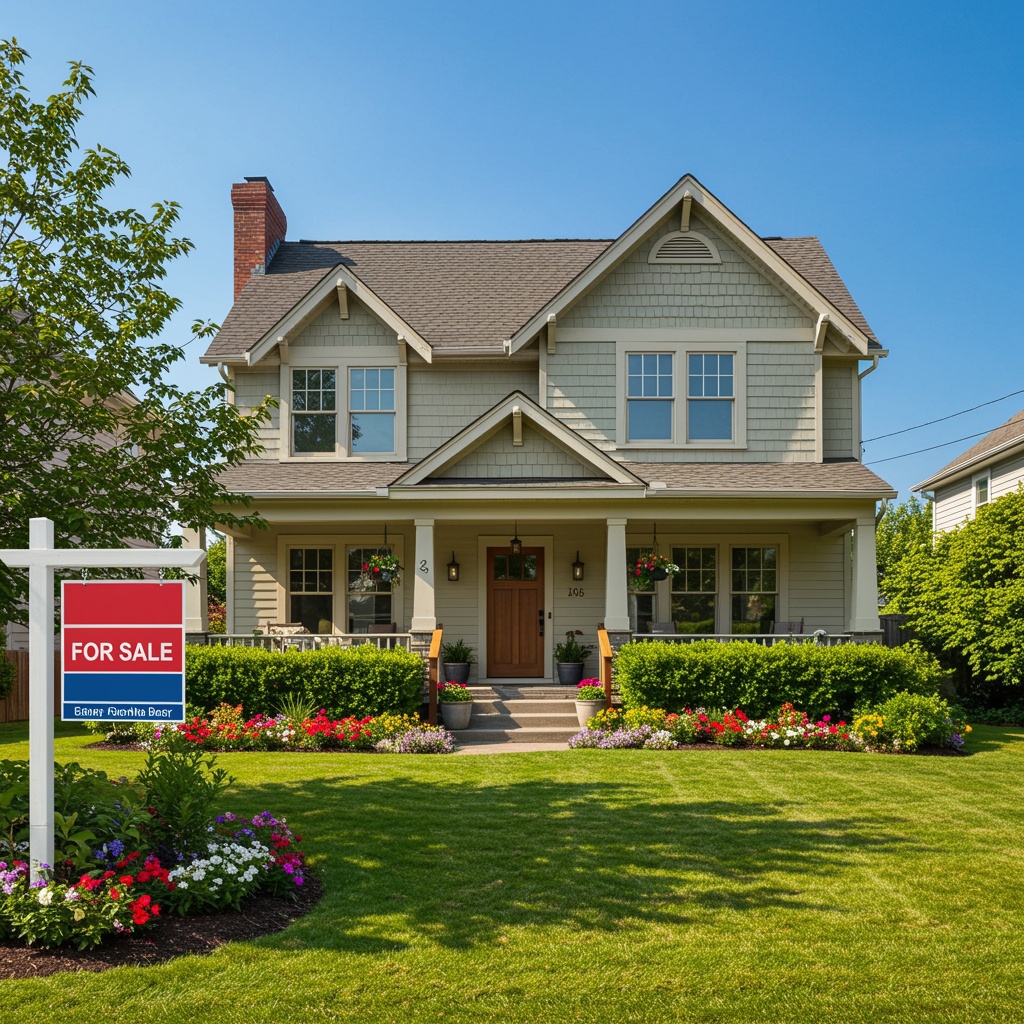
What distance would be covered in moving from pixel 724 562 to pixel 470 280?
293 inches

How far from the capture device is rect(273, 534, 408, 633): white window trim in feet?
51.2

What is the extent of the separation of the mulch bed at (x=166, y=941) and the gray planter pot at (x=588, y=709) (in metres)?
7.72

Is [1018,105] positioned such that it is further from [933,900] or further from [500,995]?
[500,995]

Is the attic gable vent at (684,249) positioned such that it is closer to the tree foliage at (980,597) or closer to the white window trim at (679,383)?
the white window trim at (679,383)

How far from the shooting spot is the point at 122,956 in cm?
458

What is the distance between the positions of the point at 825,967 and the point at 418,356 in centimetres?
1261

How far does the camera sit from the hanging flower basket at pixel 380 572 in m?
14.6

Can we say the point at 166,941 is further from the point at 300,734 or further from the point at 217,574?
the point at 217,574

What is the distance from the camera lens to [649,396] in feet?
50.6

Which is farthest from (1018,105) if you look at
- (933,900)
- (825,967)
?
(825,967)

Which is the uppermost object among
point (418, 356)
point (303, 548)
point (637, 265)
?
point (637, 265)

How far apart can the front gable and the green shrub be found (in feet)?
15.5

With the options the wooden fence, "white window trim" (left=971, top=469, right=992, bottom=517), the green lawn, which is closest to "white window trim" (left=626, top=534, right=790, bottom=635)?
the green lawn

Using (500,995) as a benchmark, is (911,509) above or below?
above
